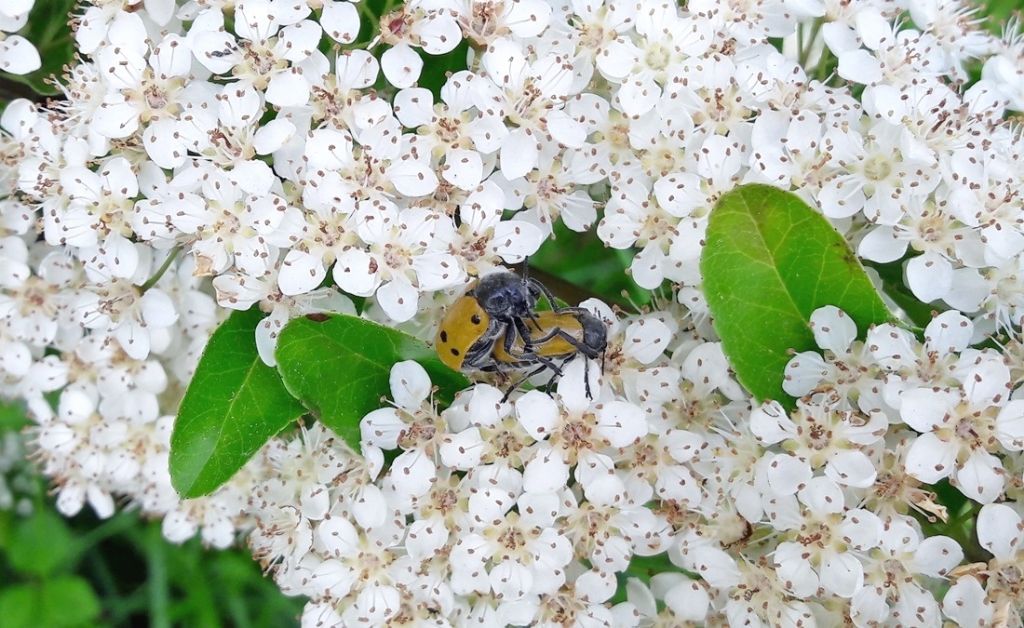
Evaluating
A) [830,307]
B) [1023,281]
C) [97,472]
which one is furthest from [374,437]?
[1023,281]

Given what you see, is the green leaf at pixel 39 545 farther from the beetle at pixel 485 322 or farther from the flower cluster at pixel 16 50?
the beetle at pixel 485 322

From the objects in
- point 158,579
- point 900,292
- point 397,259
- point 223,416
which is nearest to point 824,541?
point 900,292

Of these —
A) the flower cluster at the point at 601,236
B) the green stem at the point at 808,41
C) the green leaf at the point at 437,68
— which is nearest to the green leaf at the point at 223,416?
the flower cluster at the point at 601,236

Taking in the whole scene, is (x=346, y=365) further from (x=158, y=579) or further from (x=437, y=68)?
(x=158, y=579)

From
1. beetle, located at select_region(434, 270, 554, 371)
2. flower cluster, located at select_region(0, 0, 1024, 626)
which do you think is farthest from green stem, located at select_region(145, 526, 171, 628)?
beetle, located at select_region(434, 270, 554, 371)

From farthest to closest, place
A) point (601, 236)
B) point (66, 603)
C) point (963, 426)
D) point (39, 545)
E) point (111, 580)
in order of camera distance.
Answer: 1. point (111, 580)
2. point (39, 545)
3. point (66, 603)
4. point (601, 236)
5. point (963, 426)

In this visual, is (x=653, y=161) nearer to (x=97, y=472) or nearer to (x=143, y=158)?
(x=143, y=158)
